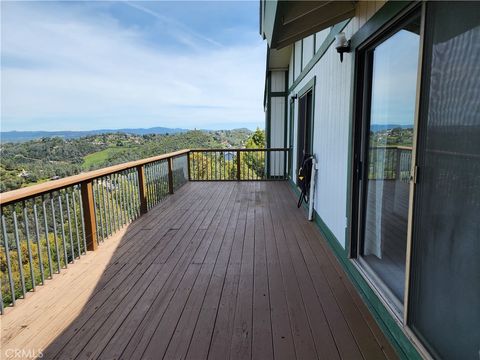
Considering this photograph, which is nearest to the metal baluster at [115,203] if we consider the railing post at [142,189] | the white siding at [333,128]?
the railing post at [142,189]

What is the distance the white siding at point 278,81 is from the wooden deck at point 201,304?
596 cm

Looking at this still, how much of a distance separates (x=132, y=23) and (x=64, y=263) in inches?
604

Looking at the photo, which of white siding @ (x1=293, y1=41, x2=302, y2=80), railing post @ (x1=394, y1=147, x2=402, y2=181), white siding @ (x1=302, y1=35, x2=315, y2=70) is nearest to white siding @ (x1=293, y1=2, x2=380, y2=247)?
white siding @ (x1=302, y1=35, x2=315, y2=70)

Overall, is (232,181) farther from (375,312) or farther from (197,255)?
(375,312)

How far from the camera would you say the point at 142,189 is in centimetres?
479

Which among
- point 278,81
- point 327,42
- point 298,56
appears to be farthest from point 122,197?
point 278,81

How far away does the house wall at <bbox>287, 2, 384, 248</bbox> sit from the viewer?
273 centimetres

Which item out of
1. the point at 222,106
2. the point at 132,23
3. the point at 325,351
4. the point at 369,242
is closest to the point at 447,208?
the point at 325,351

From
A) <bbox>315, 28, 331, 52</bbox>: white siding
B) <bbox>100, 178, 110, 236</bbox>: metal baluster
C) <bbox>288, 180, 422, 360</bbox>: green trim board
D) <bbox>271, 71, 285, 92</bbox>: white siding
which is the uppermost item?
<bbox>271, 71, 285, 92</bbox>: white siding

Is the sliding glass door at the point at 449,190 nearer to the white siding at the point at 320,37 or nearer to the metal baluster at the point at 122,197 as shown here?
the white siding at the point at 320,37

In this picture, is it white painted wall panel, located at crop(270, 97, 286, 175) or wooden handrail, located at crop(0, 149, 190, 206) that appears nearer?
wooden handrail, located at crop(0, 149, 190, 206)

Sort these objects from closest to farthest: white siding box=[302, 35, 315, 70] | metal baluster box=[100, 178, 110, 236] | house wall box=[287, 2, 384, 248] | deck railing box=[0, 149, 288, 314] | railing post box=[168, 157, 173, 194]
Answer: deck railing box=[0, 149, 288, 314] < house wall box=[287, 2, 384, 248] < metal baluster box=[100, 178, 110, 236] < white siding box=[302, 35, 315, 70] < railing post box=[168, 157, 173, 194]

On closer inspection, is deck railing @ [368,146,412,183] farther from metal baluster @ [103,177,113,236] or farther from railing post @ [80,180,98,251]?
metal baluster @ [103,177,113,236]

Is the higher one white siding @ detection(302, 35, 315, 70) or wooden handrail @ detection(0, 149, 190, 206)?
white siding @ detection(302, 35, 315, 70)
